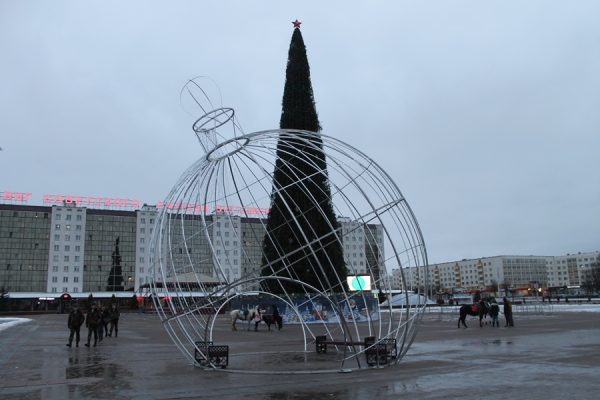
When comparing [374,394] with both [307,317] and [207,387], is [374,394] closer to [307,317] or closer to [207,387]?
[207,387]

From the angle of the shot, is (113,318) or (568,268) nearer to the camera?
(113,318)

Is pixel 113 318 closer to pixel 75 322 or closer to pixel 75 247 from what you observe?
pixel 75 322

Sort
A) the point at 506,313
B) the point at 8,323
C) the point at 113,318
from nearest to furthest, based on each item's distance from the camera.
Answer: the point at 113,318
the point at 506,313
the point at 8,323

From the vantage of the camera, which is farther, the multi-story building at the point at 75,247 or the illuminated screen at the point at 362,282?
the multi-story building at the point at 75,247

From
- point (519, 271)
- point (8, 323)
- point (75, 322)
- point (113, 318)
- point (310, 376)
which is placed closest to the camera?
point (310, 376)

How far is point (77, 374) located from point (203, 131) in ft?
19.2

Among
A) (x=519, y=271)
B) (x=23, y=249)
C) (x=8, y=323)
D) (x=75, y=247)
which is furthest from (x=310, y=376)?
(x=519, y=271)

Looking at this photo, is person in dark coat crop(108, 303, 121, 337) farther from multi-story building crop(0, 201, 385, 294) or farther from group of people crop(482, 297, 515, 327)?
multi-story building crop(0, 201, 385, 294)

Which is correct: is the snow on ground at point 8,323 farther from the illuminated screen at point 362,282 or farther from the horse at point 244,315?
the illuminated screen at point 362,282

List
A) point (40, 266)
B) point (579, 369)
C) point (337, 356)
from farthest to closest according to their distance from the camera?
1. point (40, 266)
2. point (337, 356)
3. point (579, 369)

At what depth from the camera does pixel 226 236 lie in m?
106

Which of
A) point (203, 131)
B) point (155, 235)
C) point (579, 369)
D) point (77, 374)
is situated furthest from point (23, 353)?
point (579, 369)

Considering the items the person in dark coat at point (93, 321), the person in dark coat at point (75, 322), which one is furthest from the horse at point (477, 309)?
the person in dark coat at point (75, 322)

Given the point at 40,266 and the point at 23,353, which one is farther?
the point at 40,266
